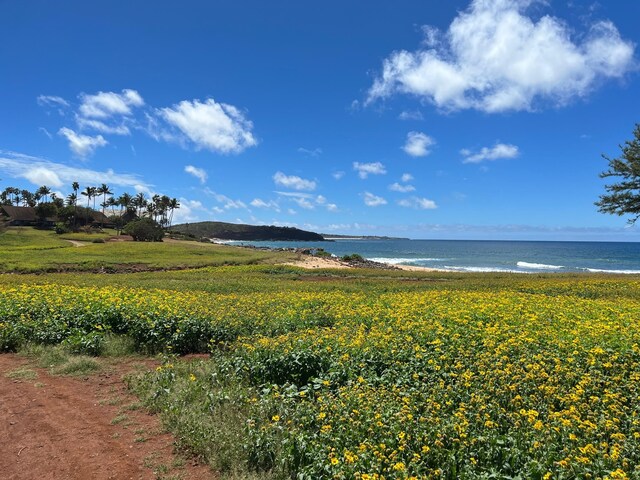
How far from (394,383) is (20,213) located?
116m

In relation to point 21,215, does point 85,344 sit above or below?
below

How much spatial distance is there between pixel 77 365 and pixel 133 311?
266 centimetres

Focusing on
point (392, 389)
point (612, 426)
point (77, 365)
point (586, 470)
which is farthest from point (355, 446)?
point (77, 365)

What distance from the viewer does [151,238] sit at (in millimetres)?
85750

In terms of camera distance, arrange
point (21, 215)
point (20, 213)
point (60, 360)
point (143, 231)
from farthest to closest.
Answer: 1. point (20, 213)
2. point (21, 215)
3. point (143, 231)
4. point (60, 360)

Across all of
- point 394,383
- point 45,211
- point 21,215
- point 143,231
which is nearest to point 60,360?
point 394,383

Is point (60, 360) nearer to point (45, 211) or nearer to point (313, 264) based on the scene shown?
point (313, 264)

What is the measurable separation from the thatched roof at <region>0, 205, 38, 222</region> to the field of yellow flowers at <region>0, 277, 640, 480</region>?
103 metres

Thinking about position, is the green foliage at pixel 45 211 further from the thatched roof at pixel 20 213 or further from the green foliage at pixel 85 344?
the green foliage at pixel 85 344

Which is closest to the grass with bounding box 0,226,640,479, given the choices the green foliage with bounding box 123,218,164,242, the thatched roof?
the green foliage with bounding box 123,218,164,242

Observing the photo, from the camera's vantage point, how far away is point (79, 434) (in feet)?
20.7

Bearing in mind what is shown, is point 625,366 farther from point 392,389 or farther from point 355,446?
point 355,446

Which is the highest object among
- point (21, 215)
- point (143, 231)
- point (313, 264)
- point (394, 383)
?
point (21, 215)

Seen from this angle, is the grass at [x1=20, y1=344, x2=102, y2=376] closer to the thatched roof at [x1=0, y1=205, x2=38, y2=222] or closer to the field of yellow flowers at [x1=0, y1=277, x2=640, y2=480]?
the field of yellow flowers at [x1=0, y1=277, x2=640, y2=480]
